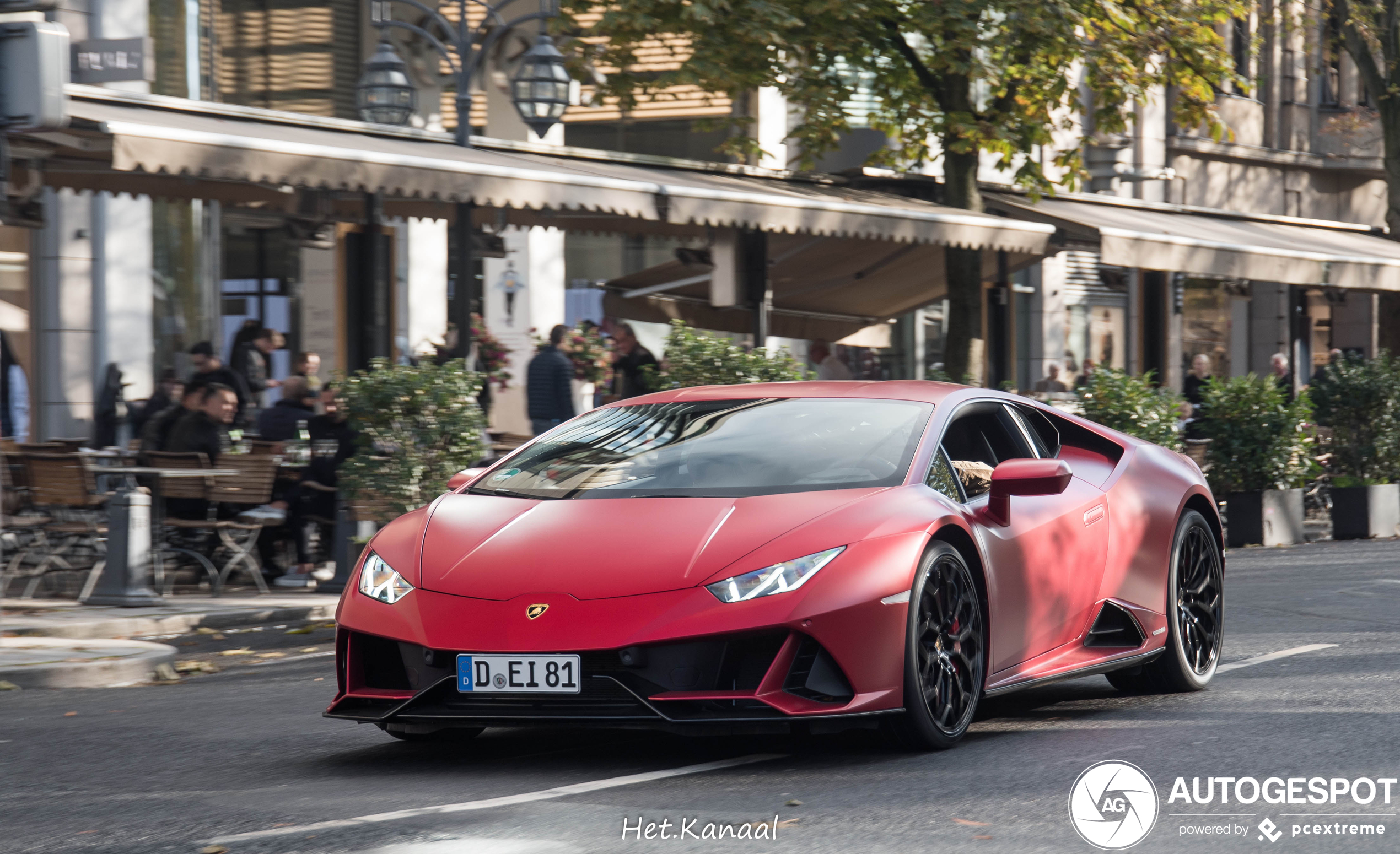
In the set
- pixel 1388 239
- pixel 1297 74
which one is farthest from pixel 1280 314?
pixel 1388 239

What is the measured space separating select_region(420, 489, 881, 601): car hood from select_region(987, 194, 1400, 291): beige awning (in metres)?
13.4

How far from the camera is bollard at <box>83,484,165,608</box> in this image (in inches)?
468

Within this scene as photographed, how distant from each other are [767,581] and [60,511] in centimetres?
866

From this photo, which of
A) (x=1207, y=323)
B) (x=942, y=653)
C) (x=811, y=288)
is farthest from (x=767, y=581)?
(x=1207, y=323)

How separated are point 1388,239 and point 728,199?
16813 mm

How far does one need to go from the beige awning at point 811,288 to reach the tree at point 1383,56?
912cm

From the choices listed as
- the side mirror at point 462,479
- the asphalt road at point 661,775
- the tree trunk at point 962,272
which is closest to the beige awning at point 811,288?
the tree trunk at point 962,272

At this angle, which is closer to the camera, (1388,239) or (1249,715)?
(1249,715)

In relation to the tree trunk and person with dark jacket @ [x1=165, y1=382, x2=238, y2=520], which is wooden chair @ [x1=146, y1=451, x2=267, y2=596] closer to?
person with dark jacket @ [x1=165, y1=382, x2=238, y2=520]

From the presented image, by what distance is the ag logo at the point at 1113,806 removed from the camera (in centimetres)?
507

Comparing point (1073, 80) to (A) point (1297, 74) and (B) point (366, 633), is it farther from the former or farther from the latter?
(B) point (366, 633)

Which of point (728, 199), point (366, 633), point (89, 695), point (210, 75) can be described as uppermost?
point (210, 75)

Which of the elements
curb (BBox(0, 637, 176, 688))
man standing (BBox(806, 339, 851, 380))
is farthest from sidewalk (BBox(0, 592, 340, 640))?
man standing (BBox(806, 339, 851, 380))

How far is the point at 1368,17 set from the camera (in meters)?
26.7
